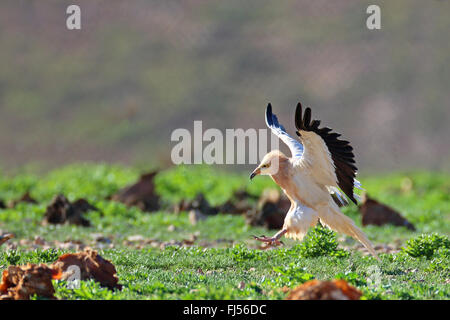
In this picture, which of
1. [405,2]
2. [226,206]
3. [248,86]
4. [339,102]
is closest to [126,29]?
[248,86]

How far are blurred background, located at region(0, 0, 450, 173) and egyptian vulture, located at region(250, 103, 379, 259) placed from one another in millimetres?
21812

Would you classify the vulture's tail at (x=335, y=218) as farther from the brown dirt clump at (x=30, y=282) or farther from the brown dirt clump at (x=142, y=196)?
the brown dirt clump at (x=142, y=196)

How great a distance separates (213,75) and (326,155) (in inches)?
1141

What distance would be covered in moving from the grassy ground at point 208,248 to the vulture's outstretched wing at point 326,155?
93cm

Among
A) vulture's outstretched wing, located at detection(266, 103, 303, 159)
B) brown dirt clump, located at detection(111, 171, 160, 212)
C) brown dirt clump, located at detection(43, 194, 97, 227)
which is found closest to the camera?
vulture's outstretched wing, located at detection(266, 103, 303, 159)

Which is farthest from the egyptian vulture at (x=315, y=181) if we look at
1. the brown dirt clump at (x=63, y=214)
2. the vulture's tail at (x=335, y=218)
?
the brown dirt clump at (x=63, y=214)

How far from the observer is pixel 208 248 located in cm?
1060

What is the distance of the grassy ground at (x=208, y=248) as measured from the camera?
24.2 feet

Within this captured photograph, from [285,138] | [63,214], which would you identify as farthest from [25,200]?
[285,138]

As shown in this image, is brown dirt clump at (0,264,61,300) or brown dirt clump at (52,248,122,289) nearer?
brown dirt clump at (0,264,61,300)

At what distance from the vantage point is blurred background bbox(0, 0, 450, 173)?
111ft

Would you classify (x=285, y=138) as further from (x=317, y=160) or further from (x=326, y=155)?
(x=326, y=155)

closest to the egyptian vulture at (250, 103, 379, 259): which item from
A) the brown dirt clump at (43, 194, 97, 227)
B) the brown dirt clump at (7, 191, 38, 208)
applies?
the brown dirt clump at (43, 194, 97, 227)

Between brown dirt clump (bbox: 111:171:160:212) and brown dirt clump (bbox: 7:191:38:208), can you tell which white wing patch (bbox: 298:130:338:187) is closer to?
brown dirt clump (bbox: 111:171:160:212)
